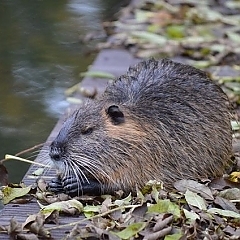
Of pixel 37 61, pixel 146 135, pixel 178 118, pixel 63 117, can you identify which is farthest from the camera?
pixel 37 61

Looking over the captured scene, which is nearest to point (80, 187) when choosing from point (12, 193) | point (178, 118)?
point (12, 193)

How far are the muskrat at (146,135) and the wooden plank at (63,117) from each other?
0.21m

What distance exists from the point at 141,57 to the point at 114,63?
0.22m

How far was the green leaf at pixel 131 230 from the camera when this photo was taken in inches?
126

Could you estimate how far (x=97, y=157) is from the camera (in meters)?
3.66

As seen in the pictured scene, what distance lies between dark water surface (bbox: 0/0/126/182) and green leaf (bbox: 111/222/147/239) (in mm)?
1581

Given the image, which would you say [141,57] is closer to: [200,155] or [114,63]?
[114,63]

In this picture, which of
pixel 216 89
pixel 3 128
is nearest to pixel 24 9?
pixel 3 128

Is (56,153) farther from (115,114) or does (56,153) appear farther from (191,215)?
(191,215)

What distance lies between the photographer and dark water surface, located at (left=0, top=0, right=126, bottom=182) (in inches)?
214

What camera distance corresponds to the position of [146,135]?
377cm

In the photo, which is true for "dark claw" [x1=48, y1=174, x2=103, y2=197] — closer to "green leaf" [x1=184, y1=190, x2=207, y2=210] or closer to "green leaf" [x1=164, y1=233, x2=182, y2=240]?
"green leaf" [x1=184, y1=190, x2=207, y2=210]

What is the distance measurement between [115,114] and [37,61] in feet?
9.97

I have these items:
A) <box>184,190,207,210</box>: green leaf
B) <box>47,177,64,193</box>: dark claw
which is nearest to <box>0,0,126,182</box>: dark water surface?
<box>47,177,64,193</box>: dark claw
